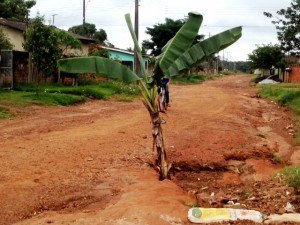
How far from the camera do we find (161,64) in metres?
8.17

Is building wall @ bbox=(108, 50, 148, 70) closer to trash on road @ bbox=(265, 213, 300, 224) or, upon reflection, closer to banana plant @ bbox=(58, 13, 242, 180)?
banana plant @ bbox=(58, 13, 242, 180)

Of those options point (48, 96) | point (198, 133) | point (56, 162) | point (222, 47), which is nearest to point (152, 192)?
point (56, 162)

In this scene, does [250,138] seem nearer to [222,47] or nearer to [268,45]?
[222,47]

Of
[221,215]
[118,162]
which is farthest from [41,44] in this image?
[221,215]

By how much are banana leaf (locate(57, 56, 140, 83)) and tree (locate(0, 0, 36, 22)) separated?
31.5 m

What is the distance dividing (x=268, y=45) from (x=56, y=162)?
45.5m

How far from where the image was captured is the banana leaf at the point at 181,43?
323 inches

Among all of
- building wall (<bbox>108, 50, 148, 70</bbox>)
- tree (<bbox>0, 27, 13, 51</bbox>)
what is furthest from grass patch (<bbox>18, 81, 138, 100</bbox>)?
building wall (<bbox>108, 50, 148, 70</bbox>)

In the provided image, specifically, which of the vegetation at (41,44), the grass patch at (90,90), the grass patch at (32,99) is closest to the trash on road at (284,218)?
the grass patch at (32,99)

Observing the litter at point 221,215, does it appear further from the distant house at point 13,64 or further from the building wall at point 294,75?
the building wall at point 294,75

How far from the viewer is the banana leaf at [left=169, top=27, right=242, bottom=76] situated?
329 inches

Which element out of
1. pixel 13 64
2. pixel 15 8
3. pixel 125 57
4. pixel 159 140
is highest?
pixel 15 8

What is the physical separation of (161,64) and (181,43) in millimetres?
633

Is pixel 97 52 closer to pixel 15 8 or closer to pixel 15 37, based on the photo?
pixel 15 37
